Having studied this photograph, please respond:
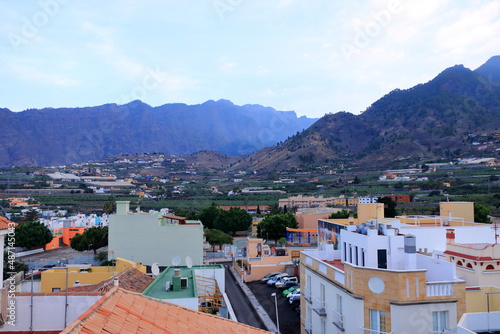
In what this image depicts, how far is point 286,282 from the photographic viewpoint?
24109 mm

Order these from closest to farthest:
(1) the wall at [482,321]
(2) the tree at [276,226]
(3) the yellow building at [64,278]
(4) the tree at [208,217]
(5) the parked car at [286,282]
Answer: (1) the wall at [482,321]
(3) the yellow building at [64,278]
(5) the parked car at [286,282]
(2) the tree at [276,226]
(4) the tree at [208,217]

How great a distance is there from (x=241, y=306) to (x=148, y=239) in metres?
8.43

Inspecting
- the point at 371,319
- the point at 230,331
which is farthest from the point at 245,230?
the point at 230,331

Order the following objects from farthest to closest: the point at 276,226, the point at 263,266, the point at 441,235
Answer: the point at 276,226 < the point at 263,266 < the point at 441,235

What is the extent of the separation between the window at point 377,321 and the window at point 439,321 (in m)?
1.12

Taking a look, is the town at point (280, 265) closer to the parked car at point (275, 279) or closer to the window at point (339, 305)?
the window at point (339, 305)

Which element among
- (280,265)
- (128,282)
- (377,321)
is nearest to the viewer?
(377,321)

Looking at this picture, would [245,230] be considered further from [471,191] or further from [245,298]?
[471,191]

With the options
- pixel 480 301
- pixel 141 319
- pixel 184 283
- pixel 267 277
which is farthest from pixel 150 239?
pixel 141 319

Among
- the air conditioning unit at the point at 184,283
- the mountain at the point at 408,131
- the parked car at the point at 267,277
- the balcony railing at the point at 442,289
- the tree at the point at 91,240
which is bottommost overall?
the parked car at the point at 267,277

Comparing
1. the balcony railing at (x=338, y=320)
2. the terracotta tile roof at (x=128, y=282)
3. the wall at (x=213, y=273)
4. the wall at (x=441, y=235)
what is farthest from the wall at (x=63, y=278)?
the wall at (x=441, y=235)

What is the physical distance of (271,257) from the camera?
28.1 metres

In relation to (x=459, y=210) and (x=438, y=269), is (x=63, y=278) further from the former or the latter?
(x=459, y=210)

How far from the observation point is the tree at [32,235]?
35312 mm
